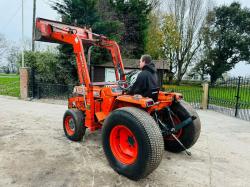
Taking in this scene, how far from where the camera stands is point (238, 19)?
78.8 feet

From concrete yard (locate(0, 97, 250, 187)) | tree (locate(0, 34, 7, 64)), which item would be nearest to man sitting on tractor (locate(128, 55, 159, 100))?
concrete yard (locate(0, 97, 250, 187))

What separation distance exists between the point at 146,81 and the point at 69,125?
2.28m

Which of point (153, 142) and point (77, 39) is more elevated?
point (77, 39)

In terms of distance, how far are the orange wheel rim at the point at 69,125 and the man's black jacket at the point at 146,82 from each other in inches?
69.8

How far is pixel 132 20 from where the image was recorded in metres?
16.5

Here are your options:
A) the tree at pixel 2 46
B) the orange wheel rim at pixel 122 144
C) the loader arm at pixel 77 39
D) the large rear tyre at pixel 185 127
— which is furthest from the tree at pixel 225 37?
the tree at pixel 2 46

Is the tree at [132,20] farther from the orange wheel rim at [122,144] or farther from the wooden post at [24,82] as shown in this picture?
the orange wheel rim at [122,144]

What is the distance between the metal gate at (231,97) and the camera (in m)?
→ 7.98

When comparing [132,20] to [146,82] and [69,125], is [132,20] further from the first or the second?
[146,82]

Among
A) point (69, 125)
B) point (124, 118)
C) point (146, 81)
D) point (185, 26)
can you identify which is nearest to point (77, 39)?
point (146, 81)

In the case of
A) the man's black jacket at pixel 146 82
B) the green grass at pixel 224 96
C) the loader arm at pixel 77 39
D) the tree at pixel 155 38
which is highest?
the tree at pixel 155 38

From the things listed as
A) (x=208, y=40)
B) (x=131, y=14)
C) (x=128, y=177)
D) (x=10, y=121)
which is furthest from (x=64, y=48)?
(x=208, y=40)

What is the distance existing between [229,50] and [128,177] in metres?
25.0

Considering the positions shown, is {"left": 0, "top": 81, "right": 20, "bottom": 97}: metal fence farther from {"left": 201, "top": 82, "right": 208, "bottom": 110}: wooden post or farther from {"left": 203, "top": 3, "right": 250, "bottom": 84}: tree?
{"left": 203, "top": 3, "right": 250, "bottom": 84}: tree
